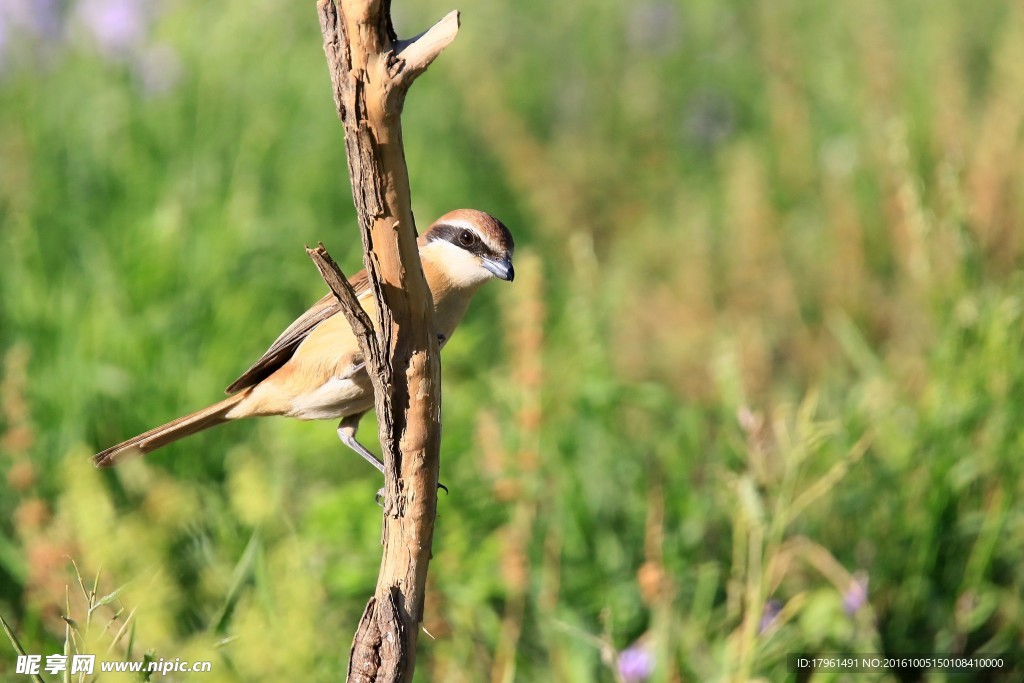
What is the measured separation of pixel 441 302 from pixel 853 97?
566 centimetres

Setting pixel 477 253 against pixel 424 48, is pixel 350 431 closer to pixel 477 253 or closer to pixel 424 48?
pixel 477 253

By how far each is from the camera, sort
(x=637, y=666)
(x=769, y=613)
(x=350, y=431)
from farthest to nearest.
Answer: (x=769, y=613) → (x=637, y=666) → (x=350, y=431)

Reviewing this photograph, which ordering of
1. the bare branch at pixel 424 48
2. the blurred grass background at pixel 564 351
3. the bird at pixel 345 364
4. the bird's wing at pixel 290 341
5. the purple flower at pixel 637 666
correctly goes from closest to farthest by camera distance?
the bare branch at pixel 424 48
the bird at pixel 345 364
the bird's wing at pixel 290 341
the purple flower at pixel 637 666
the blurred grass background at pixel 564 351

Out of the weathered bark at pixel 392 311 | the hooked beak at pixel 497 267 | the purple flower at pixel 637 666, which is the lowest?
the purple flower at pixel 637 666

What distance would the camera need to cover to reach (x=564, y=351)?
6184mm

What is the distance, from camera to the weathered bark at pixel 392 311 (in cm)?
177

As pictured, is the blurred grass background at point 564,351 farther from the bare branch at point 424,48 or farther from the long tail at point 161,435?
the bare branch at point 424,48

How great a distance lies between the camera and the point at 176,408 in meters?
4.83

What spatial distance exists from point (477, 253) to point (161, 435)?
91 centimetres

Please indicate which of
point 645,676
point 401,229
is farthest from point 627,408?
point 401,229

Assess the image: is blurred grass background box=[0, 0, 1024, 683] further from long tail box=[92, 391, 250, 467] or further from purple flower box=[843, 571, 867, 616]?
long tail box=[92, 391, 250, 467]

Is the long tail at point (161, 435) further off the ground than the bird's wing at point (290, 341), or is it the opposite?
the bird's wing at point (290, 341)

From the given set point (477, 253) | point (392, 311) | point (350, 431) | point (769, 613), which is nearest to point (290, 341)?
point (350, 431)

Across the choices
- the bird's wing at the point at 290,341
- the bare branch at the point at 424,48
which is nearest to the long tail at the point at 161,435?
the bird's wing at the point at 290,341
